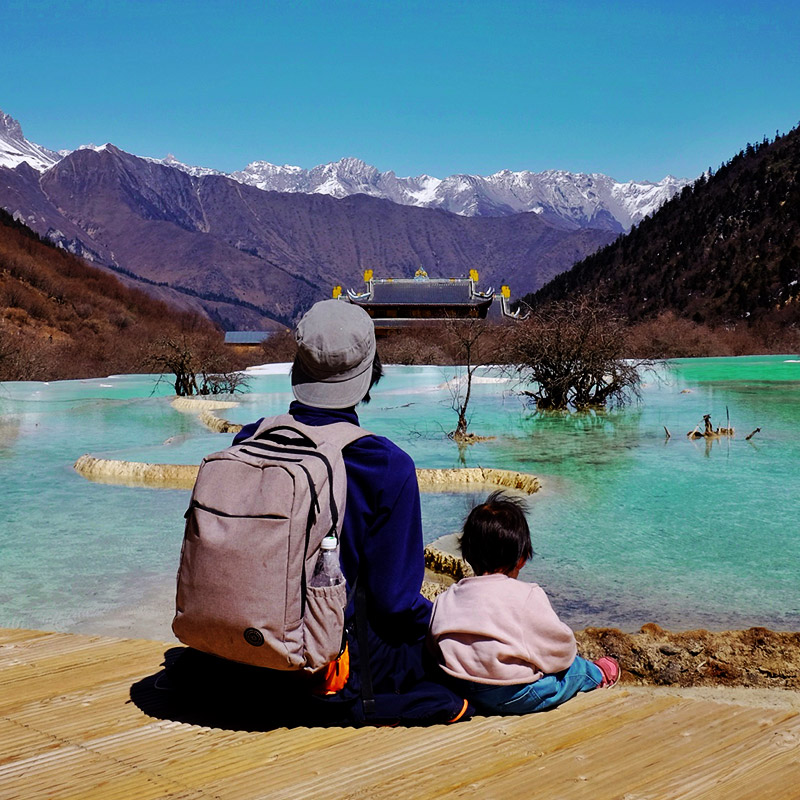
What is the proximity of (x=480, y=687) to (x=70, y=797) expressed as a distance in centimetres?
114

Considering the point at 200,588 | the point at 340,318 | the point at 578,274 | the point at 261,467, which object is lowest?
the point at 200,588

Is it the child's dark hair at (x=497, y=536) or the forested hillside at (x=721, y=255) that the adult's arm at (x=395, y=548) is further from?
the forested hillside at (x=721, y=255)

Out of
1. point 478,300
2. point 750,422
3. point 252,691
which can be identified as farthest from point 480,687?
point 478,300

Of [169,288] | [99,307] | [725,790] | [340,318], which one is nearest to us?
[725,790]

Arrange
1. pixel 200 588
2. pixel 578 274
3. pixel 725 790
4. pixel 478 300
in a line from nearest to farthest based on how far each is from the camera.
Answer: pixel 725 790
pixel 200 588
pixel 478 300
pixel 578 274

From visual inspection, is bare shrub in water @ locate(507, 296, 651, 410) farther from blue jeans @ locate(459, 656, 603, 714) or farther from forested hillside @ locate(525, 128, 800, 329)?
forested hillside @ locate(525, 128, 800, 329)

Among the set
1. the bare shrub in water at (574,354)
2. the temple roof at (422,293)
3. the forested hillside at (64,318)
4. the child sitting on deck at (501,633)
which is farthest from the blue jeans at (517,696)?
the temple roof at (422,293)

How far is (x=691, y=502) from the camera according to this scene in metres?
9.10

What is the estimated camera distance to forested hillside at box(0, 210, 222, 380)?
36531mm

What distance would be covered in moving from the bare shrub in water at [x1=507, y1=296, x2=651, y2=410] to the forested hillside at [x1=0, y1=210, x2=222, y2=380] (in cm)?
1674

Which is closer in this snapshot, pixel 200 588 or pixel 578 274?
pixel 200 588

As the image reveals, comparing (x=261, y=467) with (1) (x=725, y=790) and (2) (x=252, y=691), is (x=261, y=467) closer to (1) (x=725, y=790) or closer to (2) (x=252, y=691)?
(2) (x=252, y=691)

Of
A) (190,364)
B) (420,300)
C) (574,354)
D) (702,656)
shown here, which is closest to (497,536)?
(702,656)

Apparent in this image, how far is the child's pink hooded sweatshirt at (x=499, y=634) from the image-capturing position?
259 centimetres
